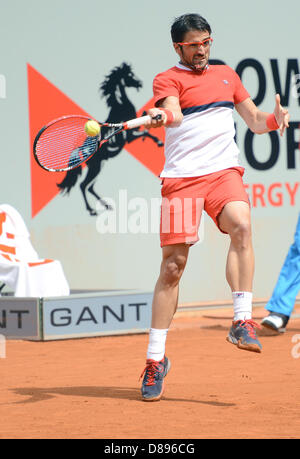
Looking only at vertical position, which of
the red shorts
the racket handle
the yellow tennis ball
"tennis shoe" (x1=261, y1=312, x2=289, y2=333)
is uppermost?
the racket handle

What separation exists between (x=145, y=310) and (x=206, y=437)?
4232 mm

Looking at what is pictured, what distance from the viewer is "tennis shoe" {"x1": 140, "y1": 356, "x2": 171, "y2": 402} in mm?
5043

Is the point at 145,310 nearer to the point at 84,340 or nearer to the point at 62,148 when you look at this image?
the point at 84,340

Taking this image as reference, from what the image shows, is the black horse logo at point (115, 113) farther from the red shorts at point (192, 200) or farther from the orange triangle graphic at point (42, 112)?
the red shorts at point (192, 200)

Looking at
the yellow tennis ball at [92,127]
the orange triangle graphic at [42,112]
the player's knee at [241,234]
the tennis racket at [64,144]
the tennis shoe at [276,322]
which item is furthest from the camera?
the orange triangle graphic at [42,112]

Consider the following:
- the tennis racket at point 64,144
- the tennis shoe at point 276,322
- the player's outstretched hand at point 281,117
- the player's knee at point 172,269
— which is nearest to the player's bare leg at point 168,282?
the player's knee at point 172,269

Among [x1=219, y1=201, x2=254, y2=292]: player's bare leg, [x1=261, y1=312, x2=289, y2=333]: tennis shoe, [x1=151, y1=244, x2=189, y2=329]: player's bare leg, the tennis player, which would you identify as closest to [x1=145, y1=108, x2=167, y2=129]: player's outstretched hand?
the tennis player

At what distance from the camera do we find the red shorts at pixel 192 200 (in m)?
4.92

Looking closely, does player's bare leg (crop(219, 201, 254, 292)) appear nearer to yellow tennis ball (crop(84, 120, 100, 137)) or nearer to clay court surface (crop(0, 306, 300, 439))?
clay court surface (crop(0, 306, 300, 439))

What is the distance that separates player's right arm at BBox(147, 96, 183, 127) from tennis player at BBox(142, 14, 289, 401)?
16 millimetres

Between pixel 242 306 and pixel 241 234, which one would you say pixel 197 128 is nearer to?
pixel 241 234

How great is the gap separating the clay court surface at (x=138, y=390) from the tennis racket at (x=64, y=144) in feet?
4.16

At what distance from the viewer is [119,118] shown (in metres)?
9.58

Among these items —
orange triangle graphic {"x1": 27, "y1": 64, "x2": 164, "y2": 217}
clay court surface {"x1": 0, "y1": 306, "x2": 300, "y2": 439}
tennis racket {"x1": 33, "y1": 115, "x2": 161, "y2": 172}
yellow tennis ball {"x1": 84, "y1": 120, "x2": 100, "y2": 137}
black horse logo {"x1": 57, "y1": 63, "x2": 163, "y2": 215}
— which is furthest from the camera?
black horse logo {"x1": 57, "y1": 63, "x2": 163, "y2": 215}
